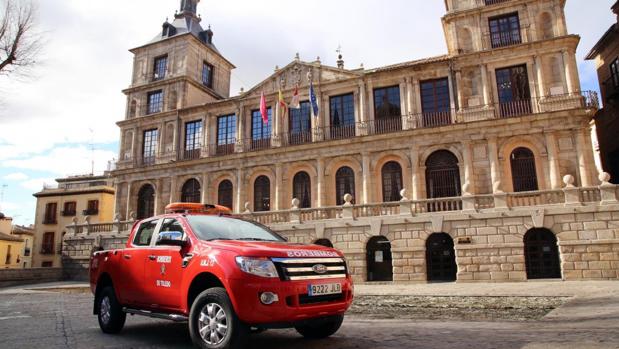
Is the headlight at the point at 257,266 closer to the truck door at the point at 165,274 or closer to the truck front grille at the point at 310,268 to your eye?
the truck front grille at the point at 310,268

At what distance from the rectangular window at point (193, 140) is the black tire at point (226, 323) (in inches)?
945

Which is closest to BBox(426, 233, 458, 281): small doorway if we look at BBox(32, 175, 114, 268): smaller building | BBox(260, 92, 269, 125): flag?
BBox(260, 92, 269, 125): flag

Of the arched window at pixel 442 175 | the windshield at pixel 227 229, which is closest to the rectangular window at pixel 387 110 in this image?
the arched window at pixel 442 175

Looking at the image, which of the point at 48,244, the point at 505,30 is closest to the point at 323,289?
the point at 505,30

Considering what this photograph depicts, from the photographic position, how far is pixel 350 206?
788 inches

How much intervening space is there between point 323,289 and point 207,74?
29910mm

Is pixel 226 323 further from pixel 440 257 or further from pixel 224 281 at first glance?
pixel 440 257

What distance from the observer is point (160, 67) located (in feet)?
102

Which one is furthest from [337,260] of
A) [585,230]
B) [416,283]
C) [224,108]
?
[224,108]

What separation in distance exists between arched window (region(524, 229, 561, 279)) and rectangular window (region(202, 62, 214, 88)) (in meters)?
24.4

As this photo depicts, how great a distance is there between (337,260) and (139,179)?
26551mm

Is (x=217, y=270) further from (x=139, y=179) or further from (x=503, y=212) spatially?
(x=139, y=179)

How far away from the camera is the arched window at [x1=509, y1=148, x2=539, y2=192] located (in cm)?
1995

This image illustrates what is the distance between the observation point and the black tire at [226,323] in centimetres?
450
